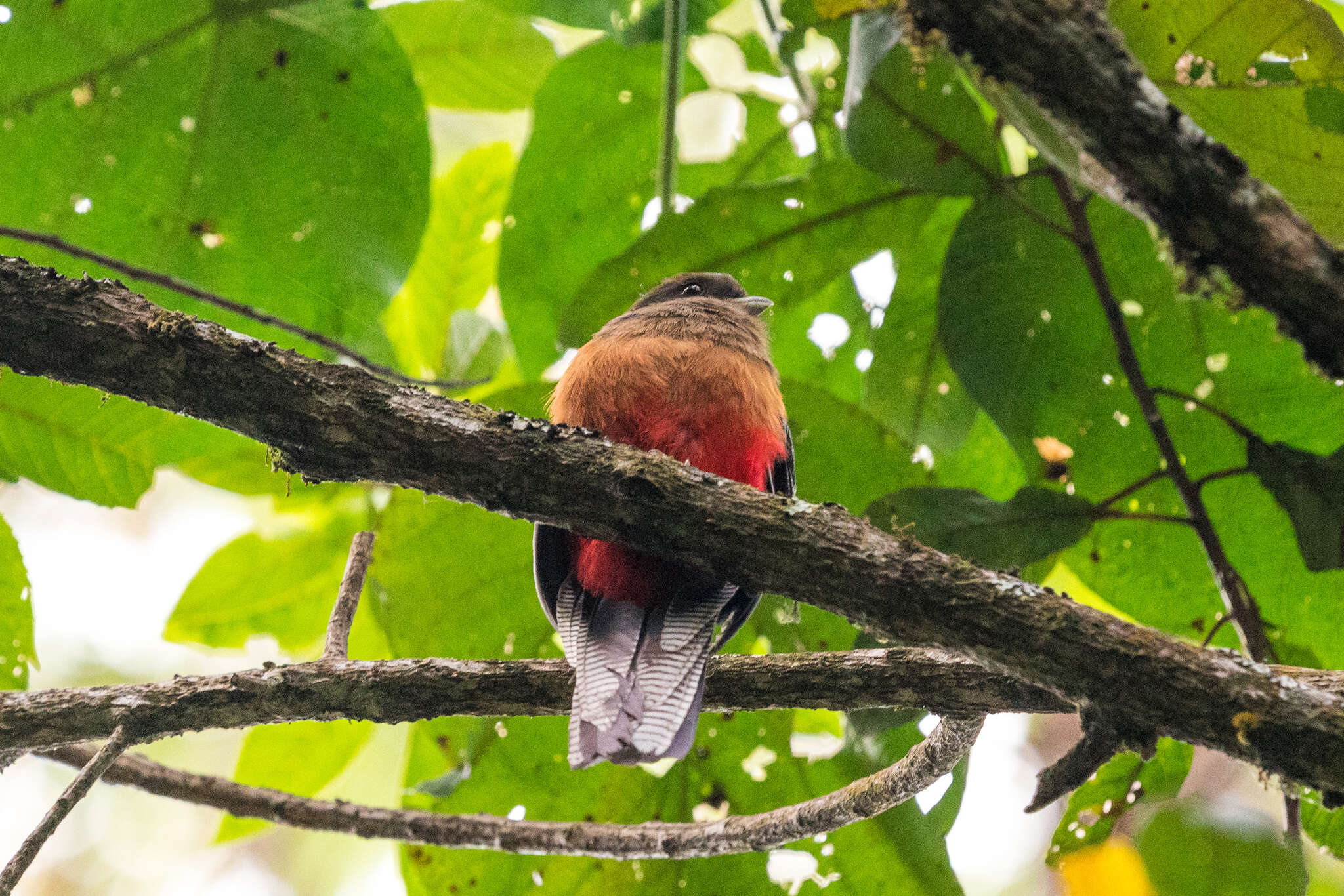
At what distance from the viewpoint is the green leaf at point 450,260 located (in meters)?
3.55

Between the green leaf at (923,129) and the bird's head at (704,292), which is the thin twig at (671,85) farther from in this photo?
the green leaf at (923,129)

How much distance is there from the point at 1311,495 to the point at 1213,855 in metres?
1.39

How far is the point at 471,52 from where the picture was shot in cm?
363

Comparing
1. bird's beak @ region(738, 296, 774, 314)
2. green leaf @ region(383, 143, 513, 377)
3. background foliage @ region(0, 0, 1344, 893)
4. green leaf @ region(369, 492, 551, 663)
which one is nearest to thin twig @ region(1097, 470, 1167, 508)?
background foliage @ region(0, 0, 1344, 893)

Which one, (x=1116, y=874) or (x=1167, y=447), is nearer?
(x=1116, y=874)

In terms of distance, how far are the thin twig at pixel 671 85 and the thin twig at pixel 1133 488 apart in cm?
142

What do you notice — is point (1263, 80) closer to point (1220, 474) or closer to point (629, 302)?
point (1220, 474)

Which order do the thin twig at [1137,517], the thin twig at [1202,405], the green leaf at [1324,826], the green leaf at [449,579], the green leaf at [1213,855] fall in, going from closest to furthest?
the green leaf at [1213,855] → the green leaf at [1324,826] → the thin twig at [1137,517] → the thin twig at [1202,405] → the green leaf at [449,579]

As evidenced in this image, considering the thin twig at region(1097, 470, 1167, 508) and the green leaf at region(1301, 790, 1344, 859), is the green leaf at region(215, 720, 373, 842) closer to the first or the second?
the thin twig at region(1097, 470, 1167, 508)

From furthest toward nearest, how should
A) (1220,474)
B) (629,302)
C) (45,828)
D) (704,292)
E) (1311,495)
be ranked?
(704,292) < (629,302) < (1220,474) < (1311,495) < (45,828)

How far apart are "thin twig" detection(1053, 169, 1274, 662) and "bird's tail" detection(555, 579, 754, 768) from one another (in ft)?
3.55

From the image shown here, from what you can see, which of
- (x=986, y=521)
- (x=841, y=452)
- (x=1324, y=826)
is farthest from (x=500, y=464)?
(x=1324, y=826)

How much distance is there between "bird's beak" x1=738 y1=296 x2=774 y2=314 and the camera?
10.5ft

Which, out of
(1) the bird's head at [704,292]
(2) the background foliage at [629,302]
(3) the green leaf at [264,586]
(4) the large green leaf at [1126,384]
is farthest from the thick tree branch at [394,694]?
(1) the bird's head at [704,292]
